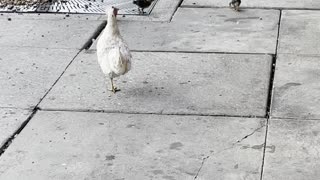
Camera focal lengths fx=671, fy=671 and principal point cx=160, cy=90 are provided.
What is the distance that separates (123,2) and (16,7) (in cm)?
151

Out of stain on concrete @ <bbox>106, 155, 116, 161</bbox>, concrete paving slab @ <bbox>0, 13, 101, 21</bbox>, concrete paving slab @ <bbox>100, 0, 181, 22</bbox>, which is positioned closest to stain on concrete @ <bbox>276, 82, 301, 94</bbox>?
stain on concrete @ <bbox>106, 155, 116, 161</bbox>

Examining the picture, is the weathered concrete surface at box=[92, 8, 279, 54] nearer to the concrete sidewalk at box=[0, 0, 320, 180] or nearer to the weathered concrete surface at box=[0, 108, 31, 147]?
the concrete sidewalk at box=[0, 0, 320, 180]

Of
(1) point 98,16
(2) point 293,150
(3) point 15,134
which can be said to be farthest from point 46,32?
(2) point 293,150

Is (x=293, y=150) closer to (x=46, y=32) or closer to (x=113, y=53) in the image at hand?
(x=113, y=53)

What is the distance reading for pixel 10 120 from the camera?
6.23 meters

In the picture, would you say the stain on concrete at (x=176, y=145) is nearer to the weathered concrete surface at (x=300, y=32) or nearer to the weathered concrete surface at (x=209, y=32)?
the weathered concrete surface at (x=209, y=32)

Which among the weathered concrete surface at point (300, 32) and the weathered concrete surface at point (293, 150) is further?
the weathered concrete surface at point (300, 32)

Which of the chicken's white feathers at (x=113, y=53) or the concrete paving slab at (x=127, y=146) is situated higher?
the chicken's white feathers at (x=113, y=53)

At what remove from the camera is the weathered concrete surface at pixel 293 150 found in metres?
5.15

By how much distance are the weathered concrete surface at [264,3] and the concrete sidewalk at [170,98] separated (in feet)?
0.16

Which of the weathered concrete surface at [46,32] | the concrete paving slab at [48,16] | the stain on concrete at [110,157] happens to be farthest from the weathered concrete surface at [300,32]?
the stain on concrete at [110,157]

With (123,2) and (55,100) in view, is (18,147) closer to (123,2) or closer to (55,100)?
(55,100)

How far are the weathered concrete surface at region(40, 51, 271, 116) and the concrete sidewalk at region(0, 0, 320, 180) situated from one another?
11 millimetres

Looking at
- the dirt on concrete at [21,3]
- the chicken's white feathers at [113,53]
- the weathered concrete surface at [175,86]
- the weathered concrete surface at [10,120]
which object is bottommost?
the weathered concrete surface at [10,120]
